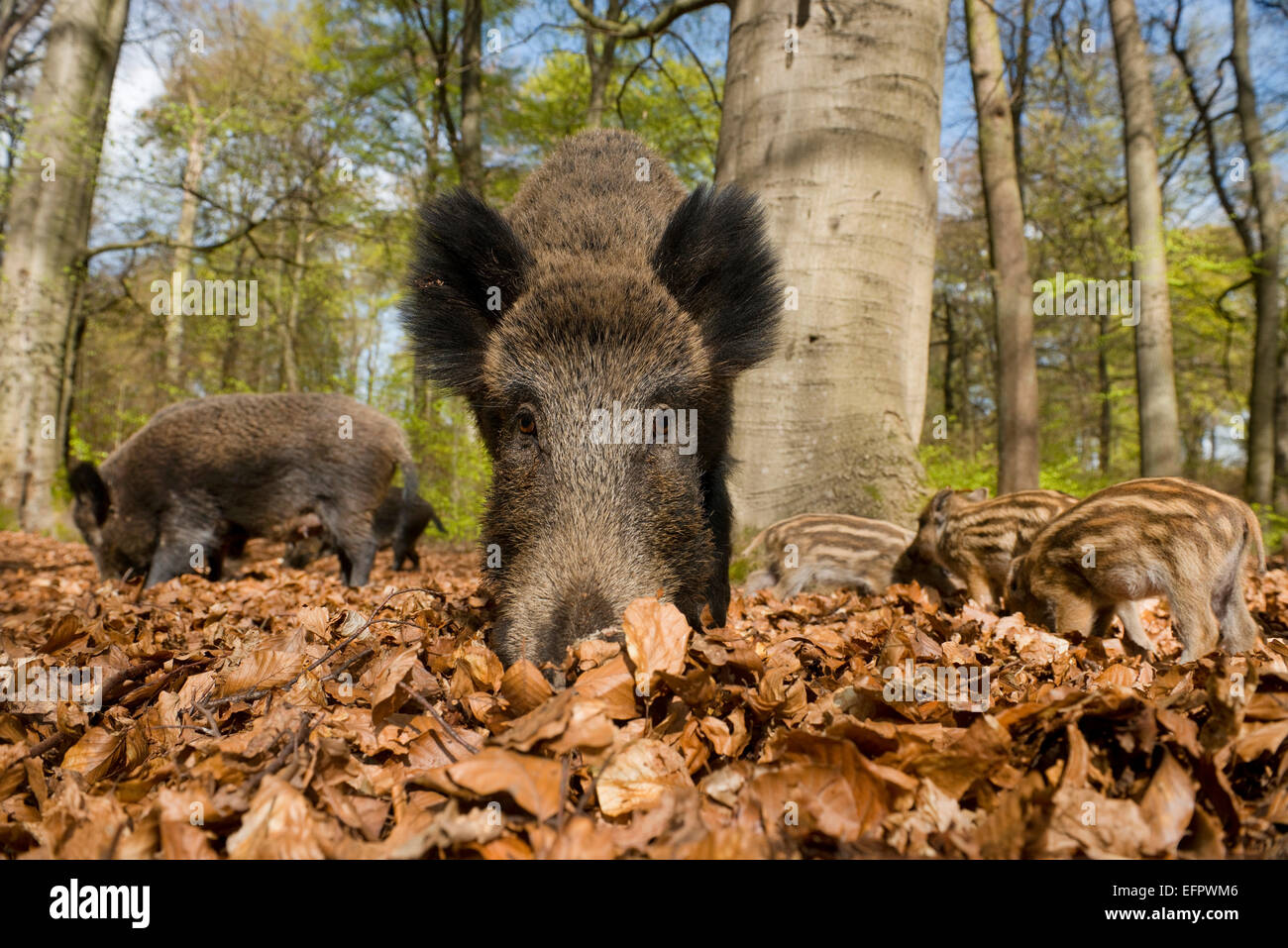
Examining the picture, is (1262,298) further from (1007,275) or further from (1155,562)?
(1155,562)

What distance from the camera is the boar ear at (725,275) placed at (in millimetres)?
3201

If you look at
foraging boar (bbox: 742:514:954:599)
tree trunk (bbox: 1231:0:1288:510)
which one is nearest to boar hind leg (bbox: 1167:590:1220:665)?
foraging boar (bbox: 742:514:954:599)

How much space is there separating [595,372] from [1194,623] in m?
3.06

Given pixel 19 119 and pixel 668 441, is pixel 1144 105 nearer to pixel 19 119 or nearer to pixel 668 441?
pixel 668 441

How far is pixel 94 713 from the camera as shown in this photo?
6.94 ft

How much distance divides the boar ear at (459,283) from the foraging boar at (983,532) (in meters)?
3.82

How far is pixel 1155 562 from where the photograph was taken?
3535 millimetres

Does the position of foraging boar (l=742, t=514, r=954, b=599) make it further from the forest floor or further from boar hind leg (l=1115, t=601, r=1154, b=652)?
the forest floor

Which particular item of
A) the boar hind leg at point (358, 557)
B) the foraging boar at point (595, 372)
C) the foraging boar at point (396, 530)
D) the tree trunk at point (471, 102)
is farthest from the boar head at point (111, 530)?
the tree trunk at point (471, 102)

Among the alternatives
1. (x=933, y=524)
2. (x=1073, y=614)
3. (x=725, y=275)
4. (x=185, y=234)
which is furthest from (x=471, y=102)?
(x=185, y=234)

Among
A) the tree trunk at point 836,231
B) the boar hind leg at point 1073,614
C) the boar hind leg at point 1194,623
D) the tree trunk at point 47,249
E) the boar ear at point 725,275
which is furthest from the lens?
the tree trunk at point 47,249

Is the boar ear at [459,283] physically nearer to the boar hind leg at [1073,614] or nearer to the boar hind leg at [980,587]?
the boar hind leg at [1073,614]

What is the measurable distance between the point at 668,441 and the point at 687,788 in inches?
68.3

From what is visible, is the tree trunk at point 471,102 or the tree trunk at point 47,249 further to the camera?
the tree trunk at point 471,102
